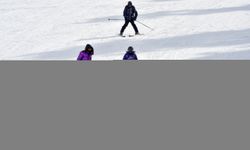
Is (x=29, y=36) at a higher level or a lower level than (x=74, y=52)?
higher

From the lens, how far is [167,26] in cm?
2367

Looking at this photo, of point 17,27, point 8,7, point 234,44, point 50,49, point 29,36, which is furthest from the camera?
point 8,7

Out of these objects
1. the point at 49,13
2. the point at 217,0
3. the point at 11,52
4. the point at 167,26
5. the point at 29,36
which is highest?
the point at 217,0

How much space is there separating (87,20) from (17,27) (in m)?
2.95

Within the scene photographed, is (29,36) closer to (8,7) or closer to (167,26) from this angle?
(167,26)

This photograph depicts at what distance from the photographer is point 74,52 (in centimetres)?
1986

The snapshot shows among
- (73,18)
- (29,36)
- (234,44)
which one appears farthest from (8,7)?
(234,44)

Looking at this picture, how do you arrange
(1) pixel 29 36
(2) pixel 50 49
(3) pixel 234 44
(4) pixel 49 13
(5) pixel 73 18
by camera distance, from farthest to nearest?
(4) pixel 49 13 → (5) pixel 73 18 → (1) pixel 29 36 → (2) pixel 50 49 → (3) pixel 234 44

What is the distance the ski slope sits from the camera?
19166mm

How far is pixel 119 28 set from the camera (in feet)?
77.9

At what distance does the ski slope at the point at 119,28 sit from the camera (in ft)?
62.9

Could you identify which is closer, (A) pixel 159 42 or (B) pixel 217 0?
(A) pixel 159 42

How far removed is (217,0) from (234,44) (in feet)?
34.3

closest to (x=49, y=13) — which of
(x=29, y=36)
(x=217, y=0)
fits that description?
(x=29, y=36)
